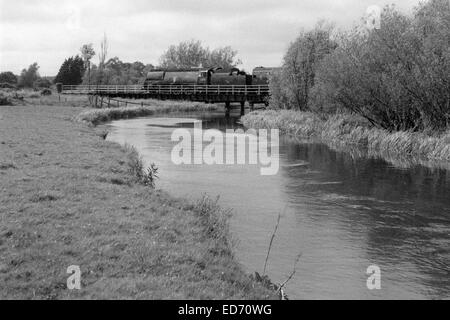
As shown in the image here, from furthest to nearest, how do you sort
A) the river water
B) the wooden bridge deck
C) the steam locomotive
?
the steam locomotive
the wooden bridge deck
the river water

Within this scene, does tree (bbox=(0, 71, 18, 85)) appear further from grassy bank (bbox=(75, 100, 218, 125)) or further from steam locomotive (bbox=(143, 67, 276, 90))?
steam locomotive (bbox=(143, 67, 276, 90))

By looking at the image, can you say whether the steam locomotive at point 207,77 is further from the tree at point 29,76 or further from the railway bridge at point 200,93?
the tree at point 29,76

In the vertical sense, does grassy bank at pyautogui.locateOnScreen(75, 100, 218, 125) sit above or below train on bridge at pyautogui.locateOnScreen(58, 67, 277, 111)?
below

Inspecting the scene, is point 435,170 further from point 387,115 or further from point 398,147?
point 387,115

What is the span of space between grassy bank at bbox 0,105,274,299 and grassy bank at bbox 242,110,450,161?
17435mm

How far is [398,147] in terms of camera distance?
30.0 m

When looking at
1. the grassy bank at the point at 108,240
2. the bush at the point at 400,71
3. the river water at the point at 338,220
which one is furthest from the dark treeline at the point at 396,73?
the grassy bank at the point at 108,240

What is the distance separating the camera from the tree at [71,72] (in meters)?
117

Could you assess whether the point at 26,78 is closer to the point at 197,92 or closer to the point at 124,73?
the point at 124,73

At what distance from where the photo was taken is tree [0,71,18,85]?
122188mm

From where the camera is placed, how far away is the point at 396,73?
101ft

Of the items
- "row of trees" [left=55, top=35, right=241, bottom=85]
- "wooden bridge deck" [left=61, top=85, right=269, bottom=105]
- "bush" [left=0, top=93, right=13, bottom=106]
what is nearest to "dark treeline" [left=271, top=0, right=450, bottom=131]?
"wooden bridge deck" [left=61, top=85, right=269, bottom=105]

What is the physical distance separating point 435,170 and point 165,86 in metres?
60.2

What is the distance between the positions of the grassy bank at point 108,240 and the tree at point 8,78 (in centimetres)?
11627
